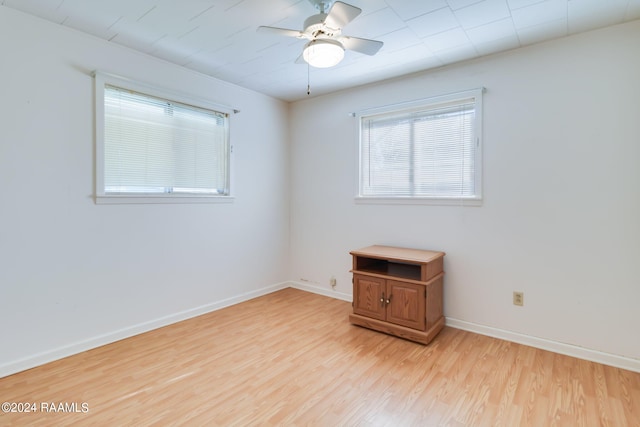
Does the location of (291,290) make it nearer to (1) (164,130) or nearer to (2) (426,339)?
(2) (426,339)

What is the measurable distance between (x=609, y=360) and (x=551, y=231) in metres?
0.99

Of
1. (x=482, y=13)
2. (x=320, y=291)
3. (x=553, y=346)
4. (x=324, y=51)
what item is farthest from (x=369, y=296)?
(x=482, y=13)

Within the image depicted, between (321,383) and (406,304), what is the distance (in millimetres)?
1031

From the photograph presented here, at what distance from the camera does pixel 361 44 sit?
2.09 m

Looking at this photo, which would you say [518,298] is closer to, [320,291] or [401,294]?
[401,294]

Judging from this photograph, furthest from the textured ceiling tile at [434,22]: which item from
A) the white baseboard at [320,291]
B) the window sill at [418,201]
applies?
the white baseboard at [320,291]

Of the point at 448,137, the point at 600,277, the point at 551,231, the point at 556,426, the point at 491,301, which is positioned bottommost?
the point at 556,426

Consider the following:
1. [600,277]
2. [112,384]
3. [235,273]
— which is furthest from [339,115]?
[112,384]

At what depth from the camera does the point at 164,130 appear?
9.99ft

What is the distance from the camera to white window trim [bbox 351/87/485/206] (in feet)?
9.42

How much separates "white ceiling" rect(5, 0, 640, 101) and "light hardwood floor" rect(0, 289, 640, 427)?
2442 mm

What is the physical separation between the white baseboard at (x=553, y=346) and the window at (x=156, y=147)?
277cm

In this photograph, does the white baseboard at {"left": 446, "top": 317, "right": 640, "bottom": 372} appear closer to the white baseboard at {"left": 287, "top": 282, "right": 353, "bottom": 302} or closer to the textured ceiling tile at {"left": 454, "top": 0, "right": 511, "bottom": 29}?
the white baseboard at {"left": 287, "top": 282, "right": 353, "bottom": 302}

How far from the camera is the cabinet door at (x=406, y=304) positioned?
2699 millimetres
